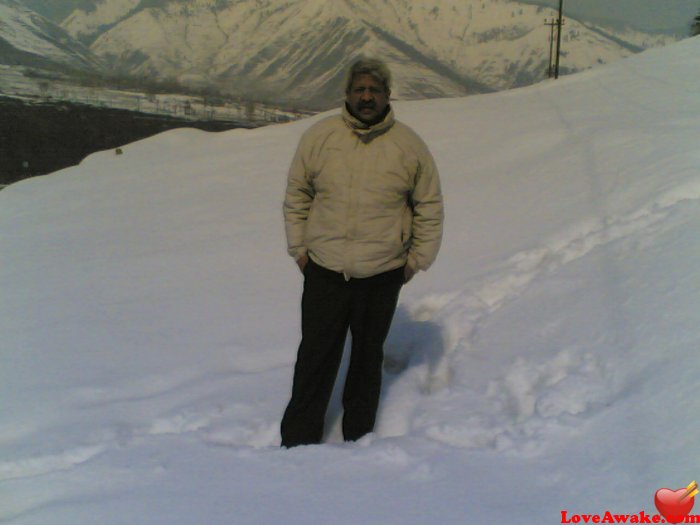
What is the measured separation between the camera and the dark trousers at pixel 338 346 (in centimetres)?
239

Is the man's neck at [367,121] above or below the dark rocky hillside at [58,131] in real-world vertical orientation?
above

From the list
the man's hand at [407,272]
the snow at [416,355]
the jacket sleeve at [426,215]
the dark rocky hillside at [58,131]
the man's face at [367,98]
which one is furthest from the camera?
the dark rocky hillside at [58,131]

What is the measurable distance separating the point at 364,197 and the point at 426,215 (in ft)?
0.87

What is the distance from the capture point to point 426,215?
238 cm

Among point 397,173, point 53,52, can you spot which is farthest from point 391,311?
point 53,52

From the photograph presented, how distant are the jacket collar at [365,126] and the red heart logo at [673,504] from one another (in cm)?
141

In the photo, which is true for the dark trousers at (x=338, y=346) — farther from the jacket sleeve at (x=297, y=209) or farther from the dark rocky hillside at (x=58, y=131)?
the dark rocky hillside at (x=58, y=131)

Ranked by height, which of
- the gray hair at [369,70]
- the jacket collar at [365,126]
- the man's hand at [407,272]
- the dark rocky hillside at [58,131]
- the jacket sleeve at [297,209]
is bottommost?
the dark rocky hillside at [58,131]

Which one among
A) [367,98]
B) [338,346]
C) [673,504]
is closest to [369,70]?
[367,98]

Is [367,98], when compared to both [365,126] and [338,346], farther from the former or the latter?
[338,346]

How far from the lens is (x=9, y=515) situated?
2018mm

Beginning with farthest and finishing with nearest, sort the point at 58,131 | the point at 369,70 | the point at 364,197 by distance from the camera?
the point at 58,131 → the point at 364,197 → the point at 369,70

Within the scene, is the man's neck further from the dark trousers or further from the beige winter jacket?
the dark trousers

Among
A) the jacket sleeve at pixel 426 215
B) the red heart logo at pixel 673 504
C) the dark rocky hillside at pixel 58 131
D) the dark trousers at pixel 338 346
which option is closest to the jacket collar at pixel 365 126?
the jacket sleeve at pixel 426 215
